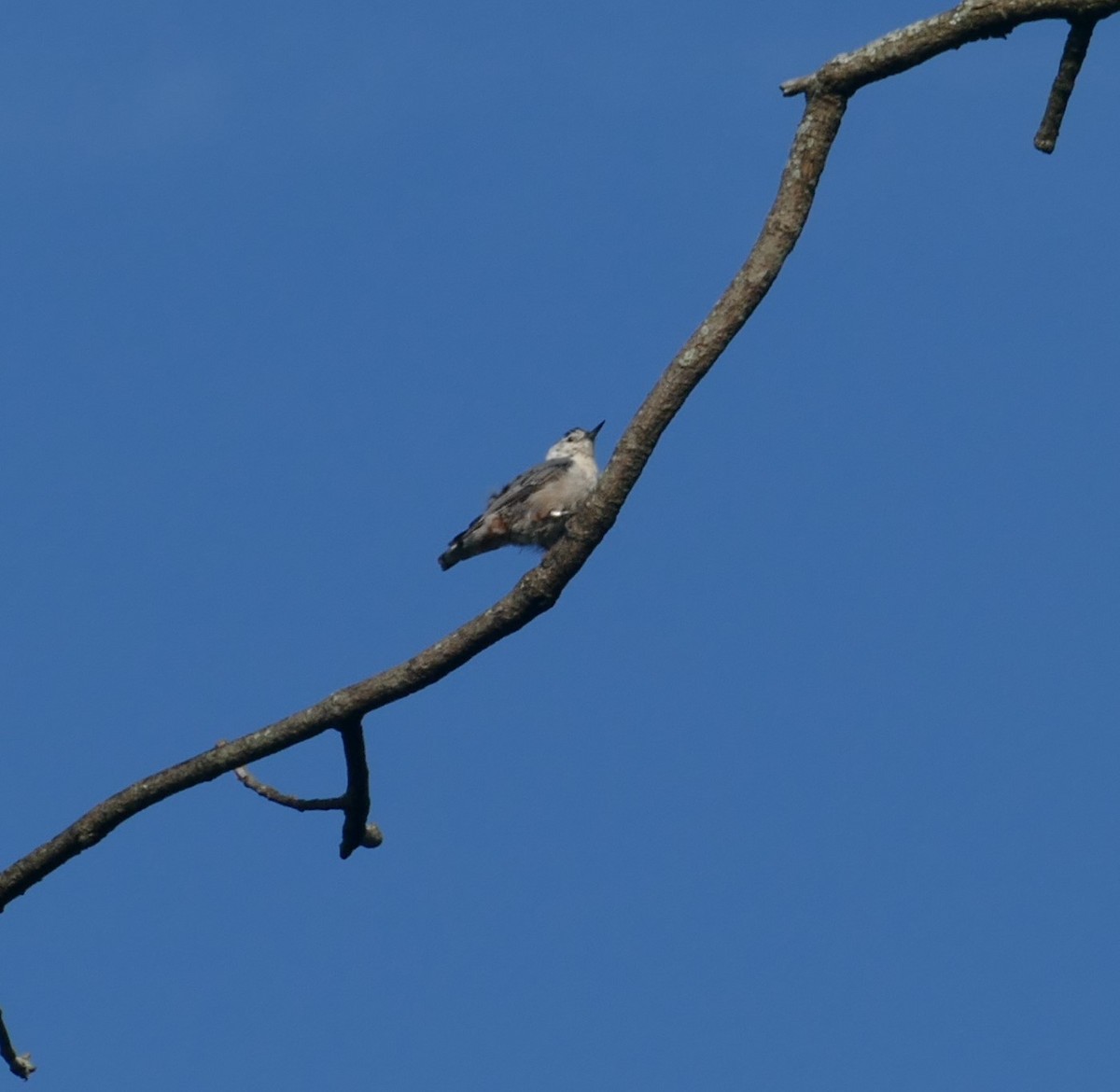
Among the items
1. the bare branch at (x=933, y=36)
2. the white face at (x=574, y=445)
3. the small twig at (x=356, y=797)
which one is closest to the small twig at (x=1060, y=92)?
the bare branch at (x=933, y=36)

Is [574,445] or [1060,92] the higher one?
[574,445]

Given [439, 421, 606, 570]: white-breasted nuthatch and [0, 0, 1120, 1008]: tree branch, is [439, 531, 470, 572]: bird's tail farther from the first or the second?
[0, 0, 1120, 1008]: tree branch

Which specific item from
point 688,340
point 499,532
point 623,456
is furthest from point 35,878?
point 499,532

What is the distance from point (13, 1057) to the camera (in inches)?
229

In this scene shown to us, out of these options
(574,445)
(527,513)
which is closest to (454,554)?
(527,513)

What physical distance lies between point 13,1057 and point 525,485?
5.90 metres

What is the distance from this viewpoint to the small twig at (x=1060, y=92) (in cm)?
559

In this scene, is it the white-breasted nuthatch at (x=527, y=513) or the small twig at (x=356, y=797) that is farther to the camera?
the white-breasted nuthatch at (x=527, y=513)

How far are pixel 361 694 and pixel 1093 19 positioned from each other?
3.23 metres

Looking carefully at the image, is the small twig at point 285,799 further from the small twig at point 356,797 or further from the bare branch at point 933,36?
the bare branch at point 933,36

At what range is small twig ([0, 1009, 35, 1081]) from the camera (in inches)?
228

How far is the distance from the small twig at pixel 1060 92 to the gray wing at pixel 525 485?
566cm

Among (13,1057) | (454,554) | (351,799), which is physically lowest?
(13,1057)

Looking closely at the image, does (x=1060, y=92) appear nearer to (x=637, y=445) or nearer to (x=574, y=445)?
(x=637, y=445)
